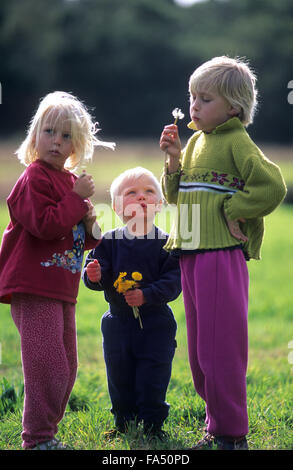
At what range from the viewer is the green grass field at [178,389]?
3613mm

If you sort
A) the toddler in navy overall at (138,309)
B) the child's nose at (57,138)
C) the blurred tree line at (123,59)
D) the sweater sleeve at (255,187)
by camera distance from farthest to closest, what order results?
the blurred tree line at (123,59), the toddler in navy overall at (138,309), the child's nose at (57,138), the sweater sleeve at (255,187)

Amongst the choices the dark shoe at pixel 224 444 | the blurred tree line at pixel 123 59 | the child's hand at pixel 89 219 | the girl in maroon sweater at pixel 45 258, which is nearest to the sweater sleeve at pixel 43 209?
the girl in maroon sweater at pixel 45 258

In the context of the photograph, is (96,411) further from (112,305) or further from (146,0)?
(146,0)

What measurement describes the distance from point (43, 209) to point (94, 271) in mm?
489

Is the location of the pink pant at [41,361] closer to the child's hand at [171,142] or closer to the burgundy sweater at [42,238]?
the burgundy sweater at [42,238]

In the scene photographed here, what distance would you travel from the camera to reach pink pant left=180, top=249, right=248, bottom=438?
3.22 m

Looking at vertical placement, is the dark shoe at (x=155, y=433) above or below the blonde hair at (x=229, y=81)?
below

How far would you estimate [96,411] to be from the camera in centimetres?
403

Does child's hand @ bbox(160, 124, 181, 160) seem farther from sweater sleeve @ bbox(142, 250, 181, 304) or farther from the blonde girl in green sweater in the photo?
sweater sleeve @ bbox(142, 250, 181, 304)

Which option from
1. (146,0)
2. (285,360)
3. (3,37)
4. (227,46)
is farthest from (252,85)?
(146,0)

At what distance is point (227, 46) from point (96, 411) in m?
40.8

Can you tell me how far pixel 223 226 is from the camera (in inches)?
128

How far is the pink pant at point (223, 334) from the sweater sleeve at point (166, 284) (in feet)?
0.81

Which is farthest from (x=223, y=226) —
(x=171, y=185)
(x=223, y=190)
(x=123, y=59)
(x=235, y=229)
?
(x=123, y=59)
